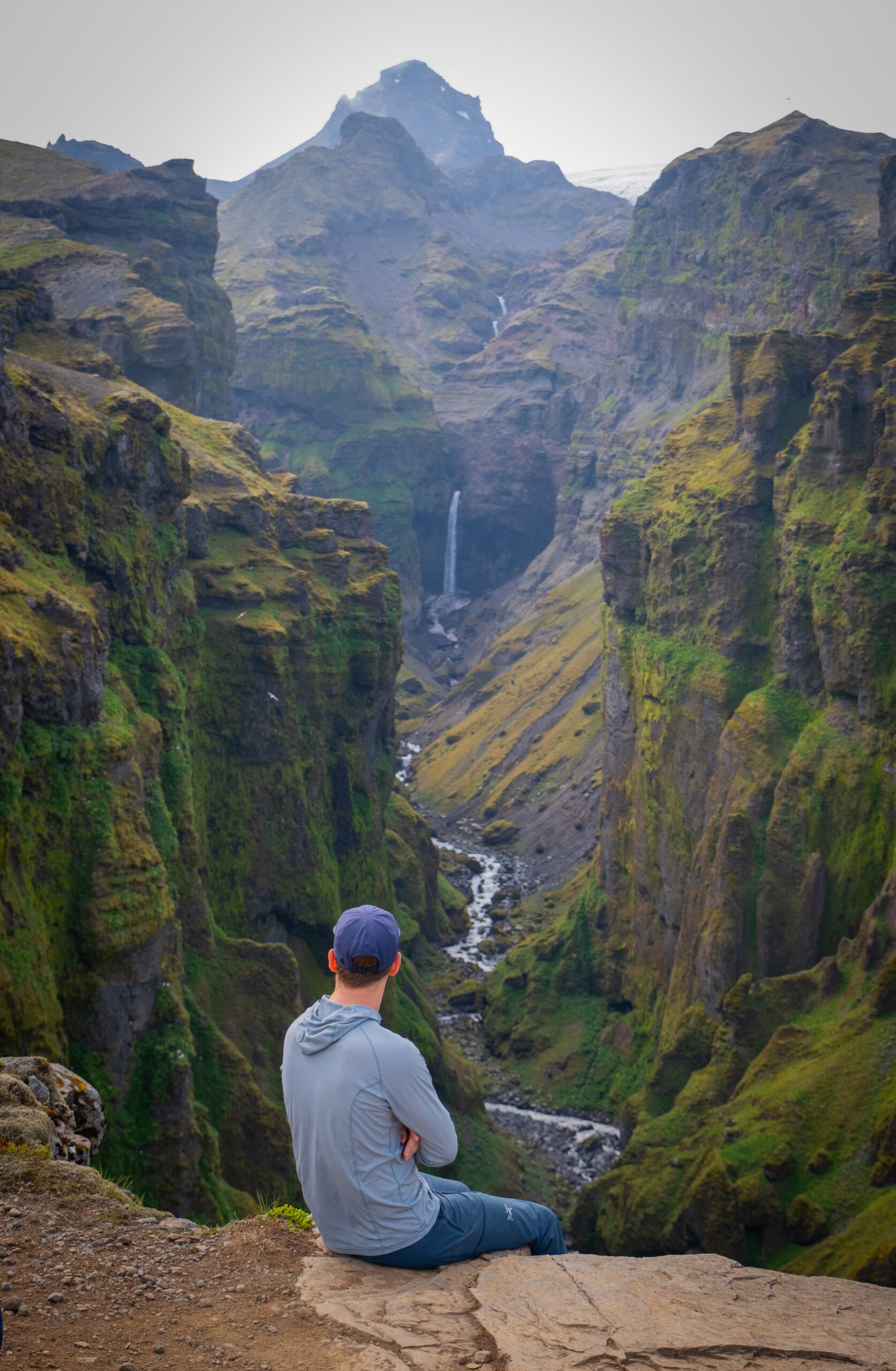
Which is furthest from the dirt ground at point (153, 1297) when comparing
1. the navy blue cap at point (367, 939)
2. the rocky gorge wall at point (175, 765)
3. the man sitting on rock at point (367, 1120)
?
the rocky gorge wall at point (175, 765)

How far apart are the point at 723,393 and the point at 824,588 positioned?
4325 inches

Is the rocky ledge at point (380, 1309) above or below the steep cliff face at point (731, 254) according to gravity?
below

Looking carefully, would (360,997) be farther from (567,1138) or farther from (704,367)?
(704,367)

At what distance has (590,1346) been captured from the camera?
9500mm

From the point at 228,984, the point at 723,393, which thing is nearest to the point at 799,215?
the point at 723,393

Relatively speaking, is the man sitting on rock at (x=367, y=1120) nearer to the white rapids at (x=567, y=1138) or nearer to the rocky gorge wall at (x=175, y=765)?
the rocky gorge wall at (x=175, y=765)

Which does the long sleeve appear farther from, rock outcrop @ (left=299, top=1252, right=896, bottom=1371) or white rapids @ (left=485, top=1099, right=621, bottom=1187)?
white rapids @ (left=485, top=1099, right=621, bottom=1187)

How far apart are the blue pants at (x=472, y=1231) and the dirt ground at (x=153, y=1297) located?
48.1 inches

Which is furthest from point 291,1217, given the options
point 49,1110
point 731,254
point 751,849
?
point 731,254

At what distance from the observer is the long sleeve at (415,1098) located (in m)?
9.84

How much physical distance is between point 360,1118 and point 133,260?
4789 inches

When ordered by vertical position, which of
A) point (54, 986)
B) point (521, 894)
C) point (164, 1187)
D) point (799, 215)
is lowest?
point (521, 894)

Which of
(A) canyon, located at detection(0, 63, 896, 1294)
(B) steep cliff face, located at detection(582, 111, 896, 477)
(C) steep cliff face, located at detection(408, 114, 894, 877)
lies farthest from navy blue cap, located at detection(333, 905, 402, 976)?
(B) steep cliff face, located at detection(582, 111, 896, 477)

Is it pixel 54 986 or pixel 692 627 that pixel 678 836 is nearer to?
pixel 692 627
